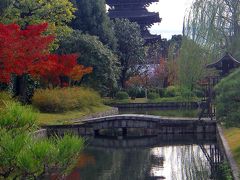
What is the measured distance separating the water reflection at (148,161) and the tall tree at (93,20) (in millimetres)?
17416

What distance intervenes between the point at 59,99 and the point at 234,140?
524 inches

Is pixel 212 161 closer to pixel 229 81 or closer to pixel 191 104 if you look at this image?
pixel 229 81

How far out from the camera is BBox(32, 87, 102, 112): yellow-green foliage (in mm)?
26766

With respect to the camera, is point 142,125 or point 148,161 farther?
point 142,125

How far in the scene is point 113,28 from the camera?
43.4 m

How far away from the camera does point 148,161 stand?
55.4 feet

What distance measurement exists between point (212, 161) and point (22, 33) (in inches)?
427

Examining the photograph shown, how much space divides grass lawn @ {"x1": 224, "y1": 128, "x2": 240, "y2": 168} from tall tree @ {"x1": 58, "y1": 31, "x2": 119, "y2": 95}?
16050mm

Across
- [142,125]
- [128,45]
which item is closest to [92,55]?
[142,125]

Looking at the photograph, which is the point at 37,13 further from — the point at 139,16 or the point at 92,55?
the point at 139,16

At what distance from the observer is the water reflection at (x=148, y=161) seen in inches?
563

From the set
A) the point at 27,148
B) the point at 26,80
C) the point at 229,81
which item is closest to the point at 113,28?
the point at 26,80

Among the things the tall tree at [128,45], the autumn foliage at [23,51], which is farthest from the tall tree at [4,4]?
the tall tree at [128,45]

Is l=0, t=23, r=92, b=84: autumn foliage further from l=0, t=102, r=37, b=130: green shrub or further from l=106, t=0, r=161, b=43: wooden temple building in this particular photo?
l=106, t=0, r=161, b=43: wooden temple building
